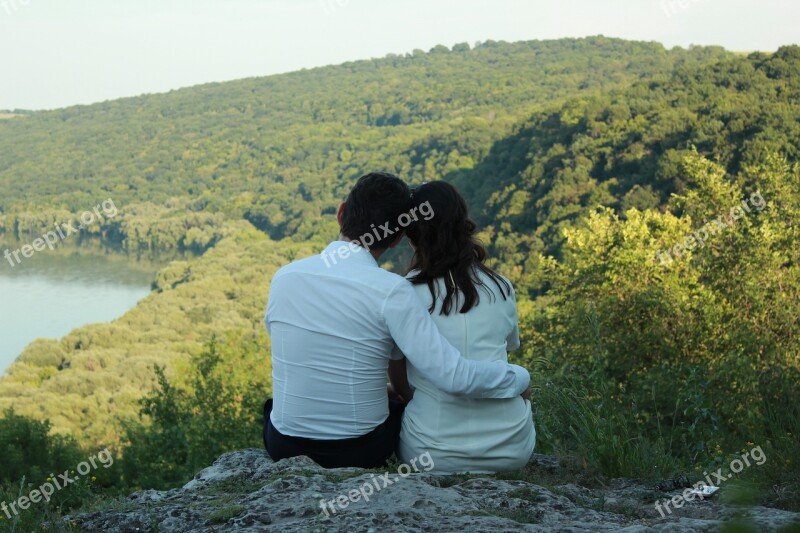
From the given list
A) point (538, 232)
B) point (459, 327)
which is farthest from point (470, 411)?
point (538, 232)

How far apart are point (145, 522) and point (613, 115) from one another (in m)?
42.1

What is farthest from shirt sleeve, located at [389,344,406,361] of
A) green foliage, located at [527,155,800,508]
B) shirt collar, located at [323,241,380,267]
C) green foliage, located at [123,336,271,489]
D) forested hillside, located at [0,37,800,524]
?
green foliage, located at [123,336,271,489]

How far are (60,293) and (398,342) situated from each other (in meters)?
60.5

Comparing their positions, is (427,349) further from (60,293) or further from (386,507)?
(60,293)

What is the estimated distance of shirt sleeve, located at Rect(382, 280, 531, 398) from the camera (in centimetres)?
248

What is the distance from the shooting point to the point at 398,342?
2523 millimetres

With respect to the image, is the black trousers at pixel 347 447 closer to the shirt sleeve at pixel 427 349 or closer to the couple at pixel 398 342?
the couple at pixel 398 342

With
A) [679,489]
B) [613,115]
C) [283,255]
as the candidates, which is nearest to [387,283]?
[679,489]

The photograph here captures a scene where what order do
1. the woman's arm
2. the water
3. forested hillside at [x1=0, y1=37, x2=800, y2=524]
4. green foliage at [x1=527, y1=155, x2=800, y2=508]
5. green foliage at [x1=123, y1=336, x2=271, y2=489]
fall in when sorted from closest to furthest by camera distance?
the woman's arm → forested hillside at [x1=0, y1=37, x2=800, y2=524] → green foliage at [x1=527, y1=155, x2=800, y2=508] → green foliage at [x1=123, y1=336, x2=271, y2=489] → the water

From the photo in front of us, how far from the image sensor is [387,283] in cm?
251

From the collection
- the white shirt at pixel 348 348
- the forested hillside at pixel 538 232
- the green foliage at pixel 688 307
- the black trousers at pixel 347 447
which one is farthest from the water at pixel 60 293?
the white shirt at pixel 348 348

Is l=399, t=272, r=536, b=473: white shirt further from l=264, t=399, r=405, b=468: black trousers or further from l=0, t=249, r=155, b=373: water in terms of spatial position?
l=0, t=249, r=155, b=373: water

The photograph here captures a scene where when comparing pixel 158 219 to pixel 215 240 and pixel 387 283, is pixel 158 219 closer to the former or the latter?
pixel 215 240

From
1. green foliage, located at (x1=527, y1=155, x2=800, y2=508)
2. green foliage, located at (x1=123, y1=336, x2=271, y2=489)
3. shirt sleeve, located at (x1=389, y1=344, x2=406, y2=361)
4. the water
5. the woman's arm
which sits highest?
shirt sleeve, located at (x1=389, y1=344, x2=406, y2=361)
